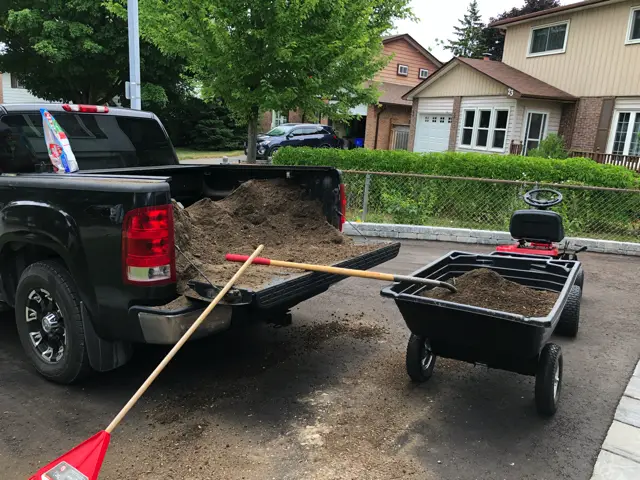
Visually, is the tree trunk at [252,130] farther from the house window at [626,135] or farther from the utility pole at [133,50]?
the house window at [626,135]

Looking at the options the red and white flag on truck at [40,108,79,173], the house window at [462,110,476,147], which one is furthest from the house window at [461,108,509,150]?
the red and white flag on truck at [40,108,79,173]

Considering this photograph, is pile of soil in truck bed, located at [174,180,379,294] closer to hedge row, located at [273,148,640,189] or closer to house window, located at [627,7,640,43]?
hedge row, located at [273,148,640,189]

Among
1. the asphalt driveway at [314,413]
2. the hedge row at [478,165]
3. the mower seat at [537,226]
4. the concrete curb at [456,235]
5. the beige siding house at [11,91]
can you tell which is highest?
the beige siding house at [11,91]

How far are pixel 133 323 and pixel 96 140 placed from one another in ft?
7.02

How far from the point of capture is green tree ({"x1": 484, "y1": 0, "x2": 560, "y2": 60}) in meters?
37.3

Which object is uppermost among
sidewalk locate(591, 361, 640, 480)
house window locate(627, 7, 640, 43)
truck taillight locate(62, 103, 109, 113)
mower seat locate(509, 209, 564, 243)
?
house window locate(627, 7, 640, 43)

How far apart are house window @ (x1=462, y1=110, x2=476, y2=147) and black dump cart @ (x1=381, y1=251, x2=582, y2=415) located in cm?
1804

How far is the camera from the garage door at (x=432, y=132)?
74.4 feet

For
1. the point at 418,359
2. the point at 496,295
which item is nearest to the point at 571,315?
the point at 496,295

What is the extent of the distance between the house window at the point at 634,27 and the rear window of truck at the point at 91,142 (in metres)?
17.1

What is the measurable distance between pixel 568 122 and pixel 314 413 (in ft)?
62.6

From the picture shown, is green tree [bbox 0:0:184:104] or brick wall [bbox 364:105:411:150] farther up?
green tree [bbox 0:0:184:104]

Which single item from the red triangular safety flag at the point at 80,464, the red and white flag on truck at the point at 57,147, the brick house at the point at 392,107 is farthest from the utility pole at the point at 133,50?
the brick house at the point at 392,107

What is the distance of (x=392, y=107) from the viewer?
95.3 ft
